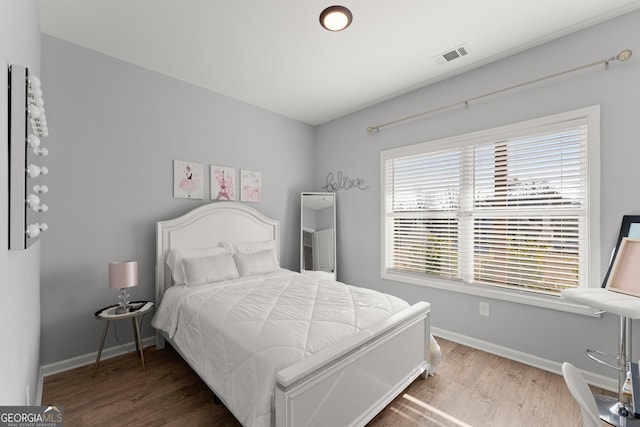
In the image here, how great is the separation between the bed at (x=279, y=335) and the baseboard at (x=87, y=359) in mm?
236

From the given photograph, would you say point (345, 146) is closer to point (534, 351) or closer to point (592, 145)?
point (592, 145)

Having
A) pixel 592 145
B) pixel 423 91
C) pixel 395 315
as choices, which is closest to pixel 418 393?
pixel 395 315

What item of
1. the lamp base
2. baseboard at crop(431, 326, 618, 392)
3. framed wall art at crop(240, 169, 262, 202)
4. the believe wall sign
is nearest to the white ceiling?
framed wall art at crop(240, 169, 262, 202)

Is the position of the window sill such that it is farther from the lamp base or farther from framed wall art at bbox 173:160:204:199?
the lamp base

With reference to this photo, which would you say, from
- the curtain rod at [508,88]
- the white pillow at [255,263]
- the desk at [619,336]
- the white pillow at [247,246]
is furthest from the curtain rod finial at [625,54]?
the white pillow at [247,246]

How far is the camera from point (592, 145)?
2215mm

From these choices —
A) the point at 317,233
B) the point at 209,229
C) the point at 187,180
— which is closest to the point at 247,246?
the point at 209,229

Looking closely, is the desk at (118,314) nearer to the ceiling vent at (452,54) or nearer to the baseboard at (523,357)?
the baseboard at (523,357)

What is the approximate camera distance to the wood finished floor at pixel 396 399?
1.82m

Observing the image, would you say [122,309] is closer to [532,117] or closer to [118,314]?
[118,314]

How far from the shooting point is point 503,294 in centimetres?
265

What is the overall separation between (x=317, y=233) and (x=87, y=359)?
9.15 feet

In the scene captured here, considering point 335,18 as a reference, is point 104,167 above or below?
below

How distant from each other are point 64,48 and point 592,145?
442cm
